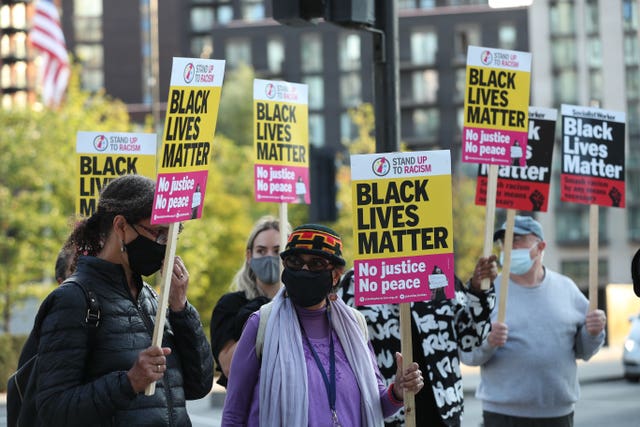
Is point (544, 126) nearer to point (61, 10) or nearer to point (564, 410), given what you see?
point (564, 410)

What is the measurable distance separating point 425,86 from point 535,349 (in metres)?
72.7

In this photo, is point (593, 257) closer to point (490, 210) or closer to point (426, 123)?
point (490, 210)

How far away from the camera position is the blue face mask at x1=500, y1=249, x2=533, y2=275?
7.60 m

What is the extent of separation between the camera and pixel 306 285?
199 inches

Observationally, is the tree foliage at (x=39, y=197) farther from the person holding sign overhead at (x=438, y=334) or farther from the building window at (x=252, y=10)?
the building window at (x=252, y=10)

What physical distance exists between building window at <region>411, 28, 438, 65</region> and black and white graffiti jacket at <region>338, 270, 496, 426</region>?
72921 millimetres

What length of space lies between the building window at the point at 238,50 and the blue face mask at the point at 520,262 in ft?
247

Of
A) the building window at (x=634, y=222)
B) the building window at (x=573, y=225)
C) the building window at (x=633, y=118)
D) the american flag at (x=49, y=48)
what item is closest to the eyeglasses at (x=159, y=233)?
the american flag at (x=49, y=48)

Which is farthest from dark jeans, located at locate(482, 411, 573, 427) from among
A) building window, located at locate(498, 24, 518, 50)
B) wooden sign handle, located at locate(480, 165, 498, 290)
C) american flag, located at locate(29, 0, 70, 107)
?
building window, located at locate(498, 24, 518, 50)

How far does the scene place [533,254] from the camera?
7.62 metres

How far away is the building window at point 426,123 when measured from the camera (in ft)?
255

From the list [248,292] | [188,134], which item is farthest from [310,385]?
[248,292]

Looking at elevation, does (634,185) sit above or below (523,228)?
below

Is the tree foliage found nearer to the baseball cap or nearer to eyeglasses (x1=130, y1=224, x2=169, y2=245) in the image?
the baseball cap
